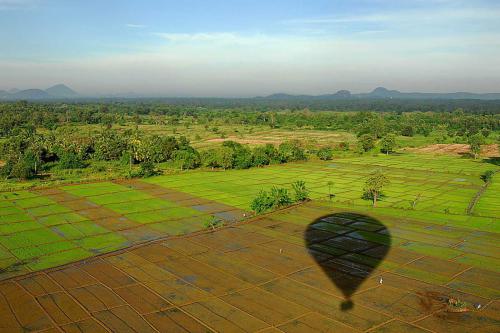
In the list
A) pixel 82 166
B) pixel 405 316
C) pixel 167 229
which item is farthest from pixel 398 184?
pixel 82 166

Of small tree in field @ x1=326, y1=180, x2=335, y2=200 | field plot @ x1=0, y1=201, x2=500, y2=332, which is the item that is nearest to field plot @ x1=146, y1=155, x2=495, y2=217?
small tree in field @ x1=326, y1=180, x2=335, y2=200

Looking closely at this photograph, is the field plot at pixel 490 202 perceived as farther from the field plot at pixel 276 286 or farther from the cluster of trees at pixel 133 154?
the cluster of trees at pixel 133 154

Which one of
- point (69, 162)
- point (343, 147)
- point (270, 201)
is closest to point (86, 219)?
point (270, 201)

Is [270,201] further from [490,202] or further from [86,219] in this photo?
[490,202]

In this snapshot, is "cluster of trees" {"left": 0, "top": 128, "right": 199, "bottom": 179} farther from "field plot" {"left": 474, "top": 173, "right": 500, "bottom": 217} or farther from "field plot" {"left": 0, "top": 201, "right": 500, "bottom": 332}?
"field plot" {"left": 474, "top": 173, "right": 500, "bottom": 217}

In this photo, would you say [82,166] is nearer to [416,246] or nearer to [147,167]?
[147,167]

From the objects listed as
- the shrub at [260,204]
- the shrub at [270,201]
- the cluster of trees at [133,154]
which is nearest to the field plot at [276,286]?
the shrub at [260,204]
